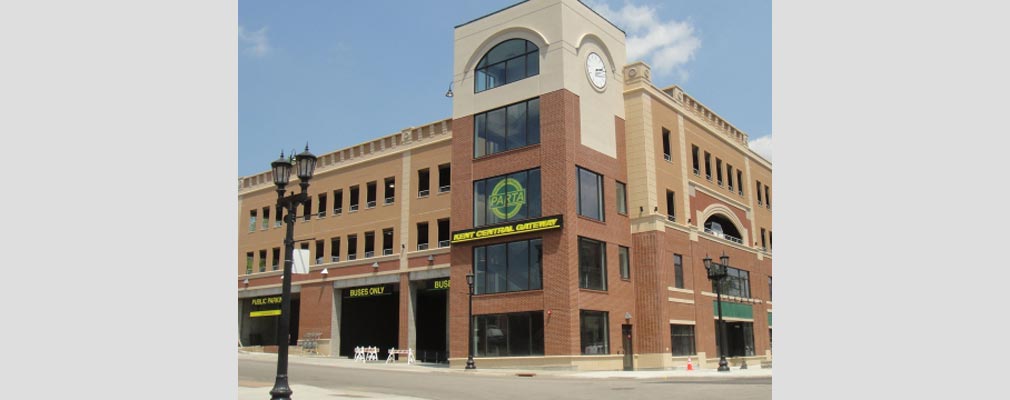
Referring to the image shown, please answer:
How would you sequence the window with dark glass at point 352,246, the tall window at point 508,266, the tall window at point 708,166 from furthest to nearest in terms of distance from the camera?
1. the window with dark glass at point 352,246
2. the tall window at point 708,166
3. the tall window at point 508,266

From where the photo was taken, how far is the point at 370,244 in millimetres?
49344

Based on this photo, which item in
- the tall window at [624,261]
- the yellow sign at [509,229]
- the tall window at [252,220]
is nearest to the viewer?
the yellow sign at [509,229]

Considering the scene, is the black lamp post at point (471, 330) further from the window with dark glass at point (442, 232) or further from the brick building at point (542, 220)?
the window with dark glass at point (442, 232)

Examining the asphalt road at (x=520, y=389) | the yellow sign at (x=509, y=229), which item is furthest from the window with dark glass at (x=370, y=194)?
the asphalt road at (x=520, y=389)

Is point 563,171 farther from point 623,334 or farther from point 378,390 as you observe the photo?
point 378,390

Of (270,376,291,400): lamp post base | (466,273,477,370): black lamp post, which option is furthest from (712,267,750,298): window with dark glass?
(270,376,291,400): lamp post base

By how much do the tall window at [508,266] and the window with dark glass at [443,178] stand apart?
270 inches

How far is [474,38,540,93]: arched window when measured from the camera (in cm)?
3928

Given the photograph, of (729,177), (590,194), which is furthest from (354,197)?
(729,177)

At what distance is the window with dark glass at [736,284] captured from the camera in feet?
156

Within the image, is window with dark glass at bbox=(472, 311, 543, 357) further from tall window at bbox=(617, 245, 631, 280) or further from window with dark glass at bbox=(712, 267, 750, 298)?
window with dark glass at bbox=(712, 267, 750, 298)

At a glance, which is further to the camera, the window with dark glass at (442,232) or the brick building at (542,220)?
the window with dark glass at (442,232)

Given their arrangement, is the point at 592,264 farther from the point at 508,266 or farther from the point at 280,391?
the point at 280,391

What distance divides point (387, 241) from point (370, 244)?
5.53 feet
